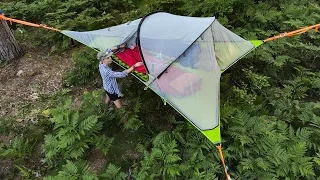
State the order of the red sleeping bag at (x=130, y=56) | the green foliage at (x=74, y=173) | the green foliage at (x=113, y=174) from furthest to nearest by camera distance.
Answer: the red sleeping bag at (x=130, y=56) → the green foliage at (x=113, y=174) → the green foliage at (x=74, y=173)

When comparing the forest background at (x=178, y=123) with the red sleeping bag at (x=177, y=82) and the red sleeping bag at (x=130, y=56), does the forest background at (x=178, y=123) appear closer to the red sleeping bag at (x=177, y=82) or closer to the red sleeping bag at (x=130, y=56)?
the red sleeping bag at (x=130, y=56)

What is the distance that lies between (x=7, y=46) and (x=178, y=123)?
15.6 ft

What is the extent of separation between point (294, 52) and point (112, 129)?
4962 millimetres

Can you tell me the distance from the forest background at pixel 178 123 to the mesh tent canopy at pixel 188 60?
0.59m

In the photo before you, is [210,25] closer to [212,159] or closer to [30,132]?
[212,159]

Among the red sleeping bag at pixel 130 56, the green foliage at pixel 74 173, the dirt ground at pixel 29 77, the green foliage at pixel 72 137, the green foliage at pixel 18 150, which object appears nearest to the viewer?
the green foliage at pixel 74 173

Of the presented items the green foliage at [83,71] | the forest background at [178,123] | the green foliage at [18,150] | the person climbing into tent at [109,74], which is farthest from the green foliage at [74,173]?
the green foliage at [83,71]

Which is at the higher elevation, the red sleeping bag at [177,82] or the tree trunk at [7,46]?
the tree trunk at [7,46]

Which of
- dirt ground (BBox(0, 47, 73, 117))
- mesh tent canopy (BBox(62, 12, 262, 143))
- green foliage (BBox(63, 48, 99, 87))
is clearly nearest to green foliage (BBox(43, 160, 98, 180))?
mesh tent canopy (BBox(62, 12, 262, 143))

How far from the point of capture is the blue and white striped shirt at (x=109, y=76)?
14.3 feet

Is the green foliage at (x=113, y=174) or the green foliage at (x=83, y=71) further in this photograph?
the green foliage at (x=83, y=71)

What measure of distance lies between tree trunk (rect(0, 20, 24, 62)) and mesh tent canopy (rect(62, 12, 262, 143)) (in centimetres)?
323

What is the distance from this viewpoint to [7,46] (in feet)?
20.3

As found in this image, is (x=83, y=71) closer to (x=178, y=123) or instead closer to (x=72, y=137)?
(x=72, y=137)
